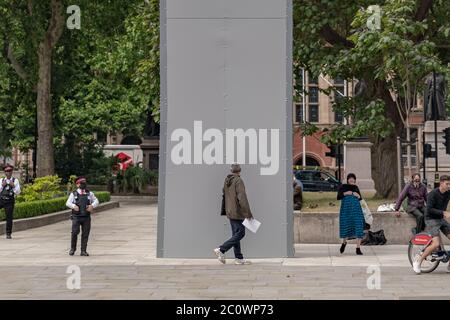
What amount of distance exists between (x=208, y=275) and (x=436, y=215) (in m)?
3.95

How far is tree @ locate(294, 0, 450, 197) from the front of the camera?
2054 centimetres

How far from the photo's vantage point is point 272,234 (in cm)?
1659

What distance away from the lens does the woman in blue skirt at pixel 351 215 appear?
56.5ft

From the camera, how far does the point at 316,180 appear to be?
150 feet

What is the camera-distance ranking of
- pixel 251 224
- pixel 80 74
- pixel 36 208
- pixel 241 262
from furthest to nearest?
pixel 80 74 < pixel 36 208 < pixel 241 262 < pixel 251 224

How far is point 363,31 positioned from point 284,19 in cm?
476

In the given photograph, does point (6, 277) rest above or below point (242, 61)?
below

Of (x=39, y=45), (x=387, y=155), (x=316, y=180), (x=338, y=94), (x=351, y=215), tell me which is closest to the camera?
(x=351, y=215)

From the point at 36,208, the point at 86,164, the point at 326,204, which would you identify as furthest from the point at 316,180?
the point at 326,204

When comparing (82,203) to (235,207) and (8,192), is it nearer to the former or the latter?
(235,207)

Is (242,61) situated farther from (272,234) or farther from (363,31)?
(363,31)

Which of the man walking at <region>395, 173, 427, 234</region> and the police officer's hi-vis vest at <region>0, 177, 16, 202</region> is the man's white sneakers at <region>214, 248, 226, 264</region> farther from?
the police officer's hi-vis vest at <region>0, 177, 16, 202</region>

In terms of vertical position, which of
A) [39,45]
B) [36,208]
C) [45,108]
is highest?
[39,45]
